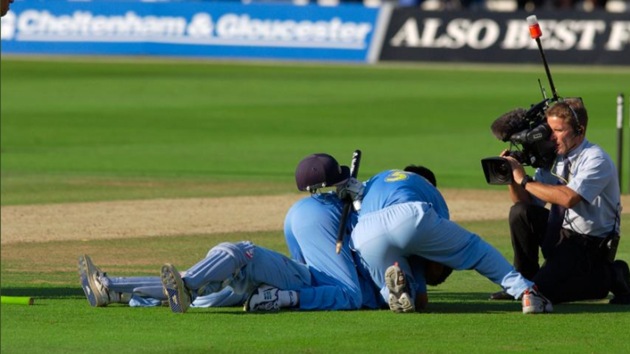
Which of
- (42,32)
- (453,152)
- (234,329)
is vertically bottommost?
(42,32)

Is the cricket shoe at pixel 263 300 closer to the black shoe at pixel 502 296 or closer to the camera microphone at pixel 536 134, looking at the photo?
the black shoe at pixel 502 296

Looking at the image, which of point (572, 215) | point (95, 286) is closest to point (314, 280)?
point (95, 286)

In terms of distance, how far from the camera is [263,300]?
11.1 m

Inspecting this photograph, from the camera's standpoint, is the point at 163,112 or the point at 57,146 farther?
the point at 163,112

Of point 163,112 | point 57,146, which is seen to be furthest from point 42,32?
point 57,146

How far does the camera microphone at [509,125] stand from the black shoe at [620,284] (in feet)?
4.09

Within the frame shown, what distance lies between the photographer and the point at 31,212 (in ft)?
59.9

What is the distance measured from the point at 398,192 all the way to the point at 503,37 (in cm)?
3195

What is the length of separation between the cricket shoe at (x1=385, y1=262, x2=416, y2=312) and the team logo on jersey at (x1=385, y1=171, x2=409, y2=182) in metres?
0.63

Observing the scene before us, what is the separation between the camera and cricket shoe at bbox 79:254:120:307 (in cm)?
1105

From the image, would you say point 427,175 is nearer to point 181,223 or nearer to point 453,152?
point 181,223

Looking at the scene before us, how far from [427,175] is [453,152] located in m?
14.0

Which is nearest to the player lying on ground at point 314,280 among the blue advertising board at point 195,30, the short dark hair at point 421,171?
the short dark hair at point 421,171

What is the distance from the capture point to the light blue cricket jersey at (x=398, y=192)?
1096 cm
